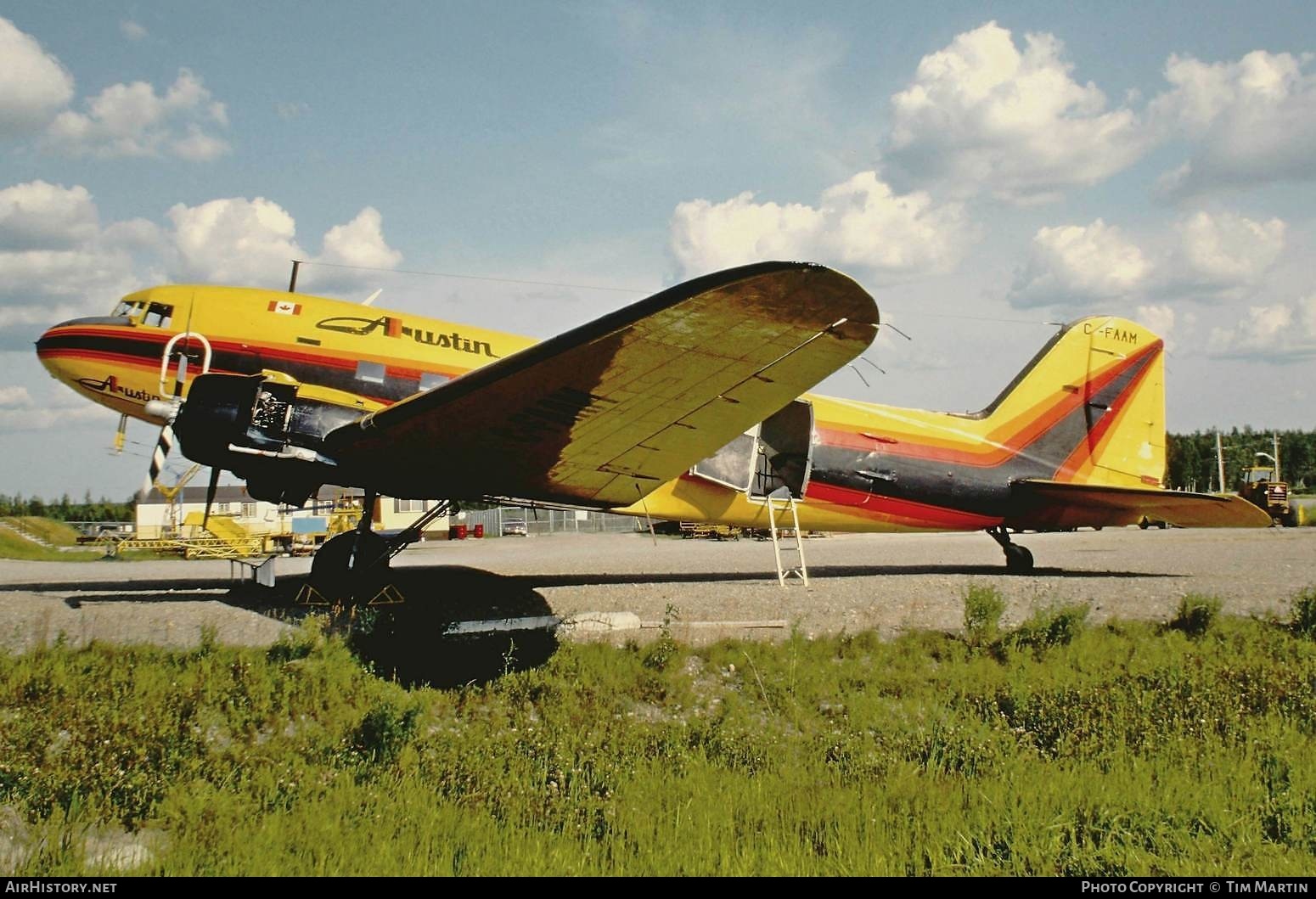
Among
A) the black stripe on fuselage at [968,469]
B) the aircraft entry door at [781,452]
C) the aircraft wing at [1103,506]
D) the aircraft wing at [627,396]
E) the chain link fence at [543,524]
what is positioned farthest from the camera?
the chain link fence at [543,524]

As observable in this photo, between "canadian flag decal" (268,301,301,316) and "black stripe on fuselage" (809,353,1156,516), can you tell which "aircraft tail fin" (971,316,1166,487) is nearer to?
"black stripe on fuselage" (809,353,1156,516)

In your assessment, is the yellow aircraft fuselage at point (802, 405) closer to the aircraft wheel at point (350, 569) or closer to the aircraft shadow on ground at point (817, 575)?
the aircraft shadow on ground at point (817, 575)

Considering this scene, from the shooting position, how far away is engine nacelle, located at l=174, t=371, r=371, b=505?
395 inches

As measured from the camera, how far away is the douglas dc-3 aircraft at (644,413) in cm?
740

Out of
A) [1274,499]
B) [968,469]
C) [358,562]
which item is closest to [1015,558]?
[968,469]

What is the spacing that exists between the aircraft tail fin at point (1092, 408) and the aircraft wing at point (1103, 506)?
59 cm

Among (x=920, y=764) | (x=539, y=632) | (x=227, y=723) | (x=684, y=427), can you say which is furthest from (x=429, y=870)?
(x=684, y=427)

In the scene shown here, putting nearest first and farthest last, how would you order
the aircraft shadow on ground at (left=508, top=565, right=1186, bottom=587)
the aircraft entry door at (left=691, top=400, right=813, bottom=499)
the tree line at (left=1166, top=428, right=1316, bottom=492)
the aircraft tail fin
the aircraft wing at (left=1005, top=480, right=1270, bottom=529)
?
the aircraft entry door at (left=691, top=400, right=813, bottom=499) → the aircraft wing at (left=1005, top=480, right=1270, bottom=529) → the aircraft shadow on ground at (left=508, top=565, right=1186, bottom=587) → the aircraft tail fin → the tree line at (left=1166, top=428, right=1316, bottom=492)

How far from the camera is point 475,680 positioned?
8.05 metres

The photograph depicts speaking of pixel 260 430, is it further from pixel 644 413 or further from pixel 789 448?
pixel 789 448

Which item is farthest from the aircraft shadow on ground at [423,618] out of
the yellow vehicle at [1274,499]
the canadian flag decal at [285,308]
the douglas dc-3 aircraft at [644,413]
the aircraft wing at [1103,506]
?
the yellow vehicle at [1274,499]

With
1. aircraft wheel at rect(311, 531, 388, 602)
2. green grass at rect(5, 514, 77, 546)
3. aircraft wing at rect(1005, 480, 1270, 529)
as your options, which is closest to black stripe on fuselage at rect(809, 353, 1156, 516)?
aircraft wing at rect(1005, 480, 1270, 529)

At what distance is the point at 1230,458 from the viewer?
103 meters

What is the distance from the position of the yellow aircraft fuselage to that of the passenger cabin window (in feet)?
0.06
